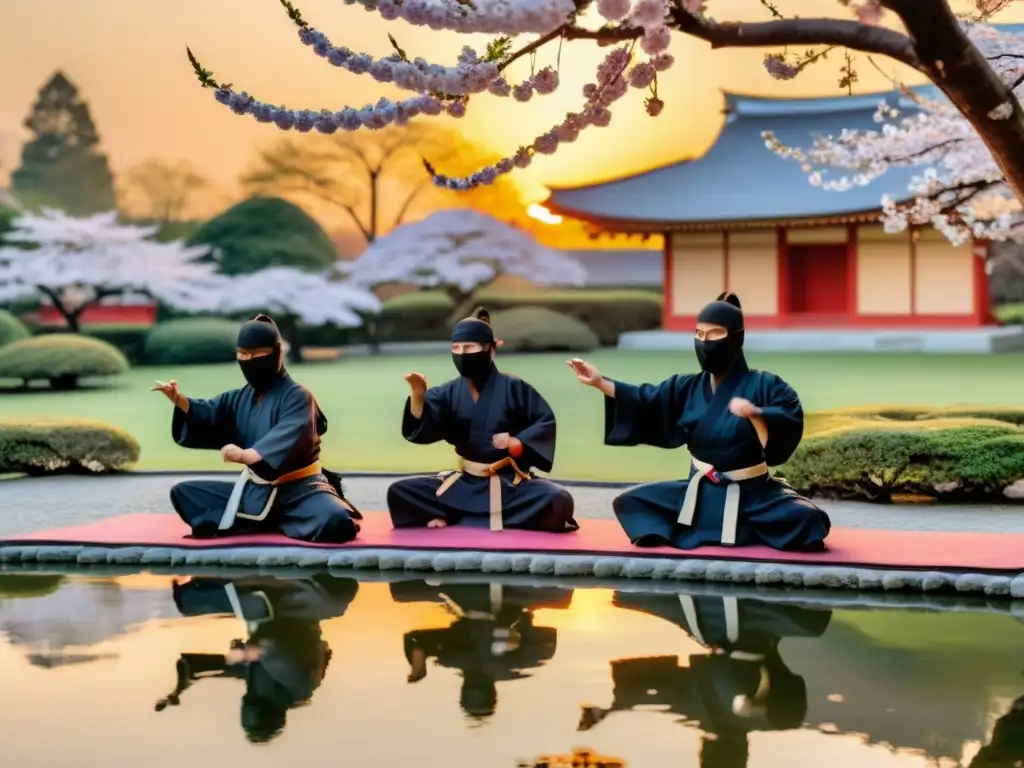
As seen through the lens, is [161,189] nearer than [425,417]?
No

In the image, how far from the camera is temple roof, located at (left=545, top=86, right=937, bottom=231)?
1986 cm

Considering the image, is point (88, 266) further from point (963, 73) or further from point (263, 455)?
point (963, 73)

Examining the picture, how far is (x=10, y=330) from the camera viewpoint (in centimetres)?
1645

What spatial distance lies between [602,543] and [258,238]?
15.9 metres

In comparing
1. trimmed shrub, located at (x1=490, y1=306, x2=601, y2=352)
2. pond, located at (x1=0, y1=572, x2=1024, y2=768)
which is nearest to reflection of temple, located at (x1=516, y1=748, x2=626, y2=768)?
pond, located at (x1=0, y1=572, x2=1024, y2=768)

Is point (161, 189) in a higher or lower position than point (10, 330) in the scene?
higher

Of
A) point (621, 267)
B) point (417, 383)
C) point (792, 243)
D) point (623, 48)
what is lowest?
point (417, 383)

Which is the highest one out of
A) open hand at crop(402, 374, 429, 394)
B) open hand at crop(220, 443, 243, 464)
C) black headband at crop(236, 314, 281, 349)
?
black headband at crop(236, 314, 281, 349)

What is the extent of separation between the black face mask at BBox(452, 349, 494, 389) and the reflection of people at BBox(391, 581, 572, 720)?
120 cm

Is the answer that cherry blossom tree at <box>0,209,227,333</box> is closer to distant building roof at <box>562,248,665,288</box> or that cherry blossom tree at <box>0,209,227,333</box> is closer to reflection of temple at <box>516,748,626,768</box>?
distant building roof at <box>562,248,665,288</box>

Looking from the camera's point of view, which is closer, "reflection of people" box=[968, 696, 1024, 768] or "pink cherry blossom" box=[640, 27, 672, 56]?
"reflection of people" box=[968, 696, 1024, 768]

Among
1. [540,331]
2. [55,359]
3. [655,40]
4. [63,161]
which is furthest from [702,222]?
[655,40]

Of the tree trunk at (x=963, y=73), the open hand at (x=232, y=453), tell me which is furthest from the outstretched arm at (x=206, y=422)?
the tree trunk at (x=963, y=73)

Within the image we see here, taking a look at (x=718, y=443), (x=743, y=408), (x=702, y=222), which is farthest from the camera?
(x=702, y=222)
